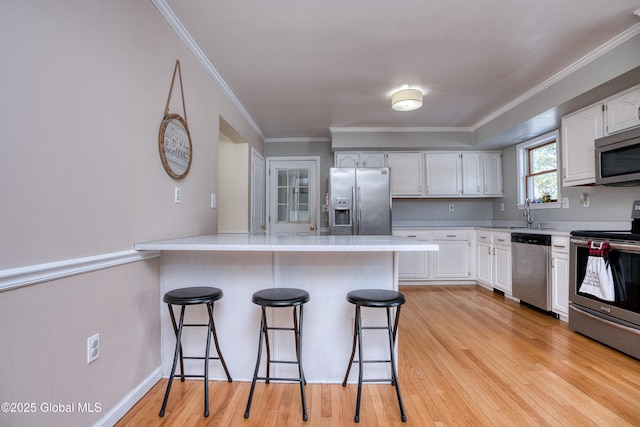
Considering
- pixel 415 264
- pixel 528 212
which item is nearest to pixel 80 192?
pixel 415 264

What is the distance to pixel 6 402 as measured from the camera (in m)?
1.01

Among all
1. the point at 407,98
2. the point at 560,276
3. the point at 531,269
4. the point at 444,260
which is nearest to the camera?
the point at 560,276

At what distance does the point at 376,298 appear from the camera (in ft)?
5.29

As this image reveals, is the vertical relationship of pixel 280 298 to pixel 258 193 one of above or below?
below

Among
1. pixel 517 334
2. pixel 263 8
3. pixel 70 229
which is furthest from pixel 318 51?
pixel 517 334

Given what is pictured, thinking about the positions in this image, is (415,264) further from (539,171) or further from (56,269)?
(56,269)

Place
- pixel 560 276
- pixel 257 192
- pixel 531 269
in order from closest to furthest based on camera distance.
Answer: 1. pixel 560 276
2. pixel 531 269
3. pixel 257 192

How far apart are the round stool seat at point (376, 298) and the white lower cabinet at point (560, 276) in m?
2.23

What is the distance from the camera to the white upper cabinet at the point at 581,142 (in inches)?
110

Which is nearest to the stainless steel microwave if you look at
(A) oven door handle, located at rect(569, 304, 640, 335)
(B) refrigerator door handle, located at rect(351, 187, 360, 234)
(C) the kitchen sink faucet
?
(A) oven door handle, located at rect(569, 304, 640, 335)

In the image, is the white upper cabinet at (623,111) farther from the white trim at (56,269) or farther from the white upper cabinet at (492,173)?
the white trim at (56,269)

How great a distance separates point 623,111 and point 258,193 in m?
4.14

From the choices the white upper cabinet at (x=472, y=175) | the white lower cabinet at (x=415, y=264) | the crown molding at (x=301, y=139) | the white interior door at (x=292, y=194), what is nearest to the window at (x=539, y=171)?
the white upper cabinet at (x=472, y=175)

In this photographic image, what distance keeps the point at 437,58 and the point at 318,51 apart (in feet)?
3.36
